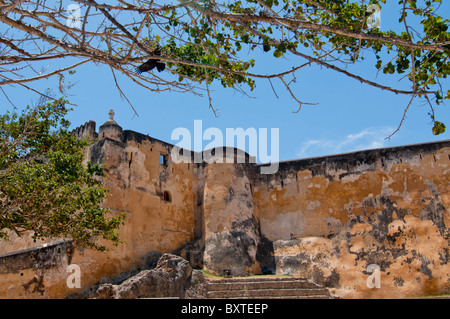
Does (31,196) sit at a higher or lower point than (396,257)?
higher

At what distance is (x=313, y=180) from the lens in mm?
15055

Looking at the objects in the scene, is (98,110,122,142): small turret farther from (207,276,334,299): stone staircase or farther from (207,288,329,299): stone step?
(207,288,329,299): stone step

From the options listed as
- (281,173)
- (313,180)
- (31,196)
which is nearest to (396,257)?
(313,180)

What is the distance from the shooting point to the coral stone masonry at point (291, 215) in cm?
1293

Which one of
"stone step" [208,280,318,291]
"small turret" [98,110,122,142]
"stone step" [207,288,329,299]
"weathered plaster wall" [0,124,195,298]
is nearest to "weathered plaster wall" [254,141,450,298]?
"stone step" [208,280,318,291]

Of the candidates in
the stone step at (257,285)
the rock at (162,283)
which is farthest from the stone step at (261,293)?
the rock at (162,283)

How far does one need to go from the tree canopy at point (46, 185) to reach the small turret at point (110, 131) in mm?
3956

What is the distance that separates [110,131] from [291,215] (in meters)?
6.89

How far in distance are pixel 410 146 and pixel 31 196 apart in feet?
38.8

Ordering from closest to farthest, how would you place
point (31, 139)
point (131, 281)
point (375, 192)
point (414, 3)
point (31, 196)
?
point (414, 3) → point (31, 196) → point (31, 139) → point (131, 281) → point (375, 192)

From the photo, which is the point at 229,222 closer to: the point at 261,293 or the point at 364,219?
the point at 261,293

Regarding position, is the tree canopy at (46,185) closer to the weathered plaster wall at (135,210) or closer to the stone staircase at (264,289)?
the weathered plaster wall at (135,210)

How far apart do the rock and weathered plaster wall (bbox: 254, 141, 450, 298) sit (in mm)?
3568
